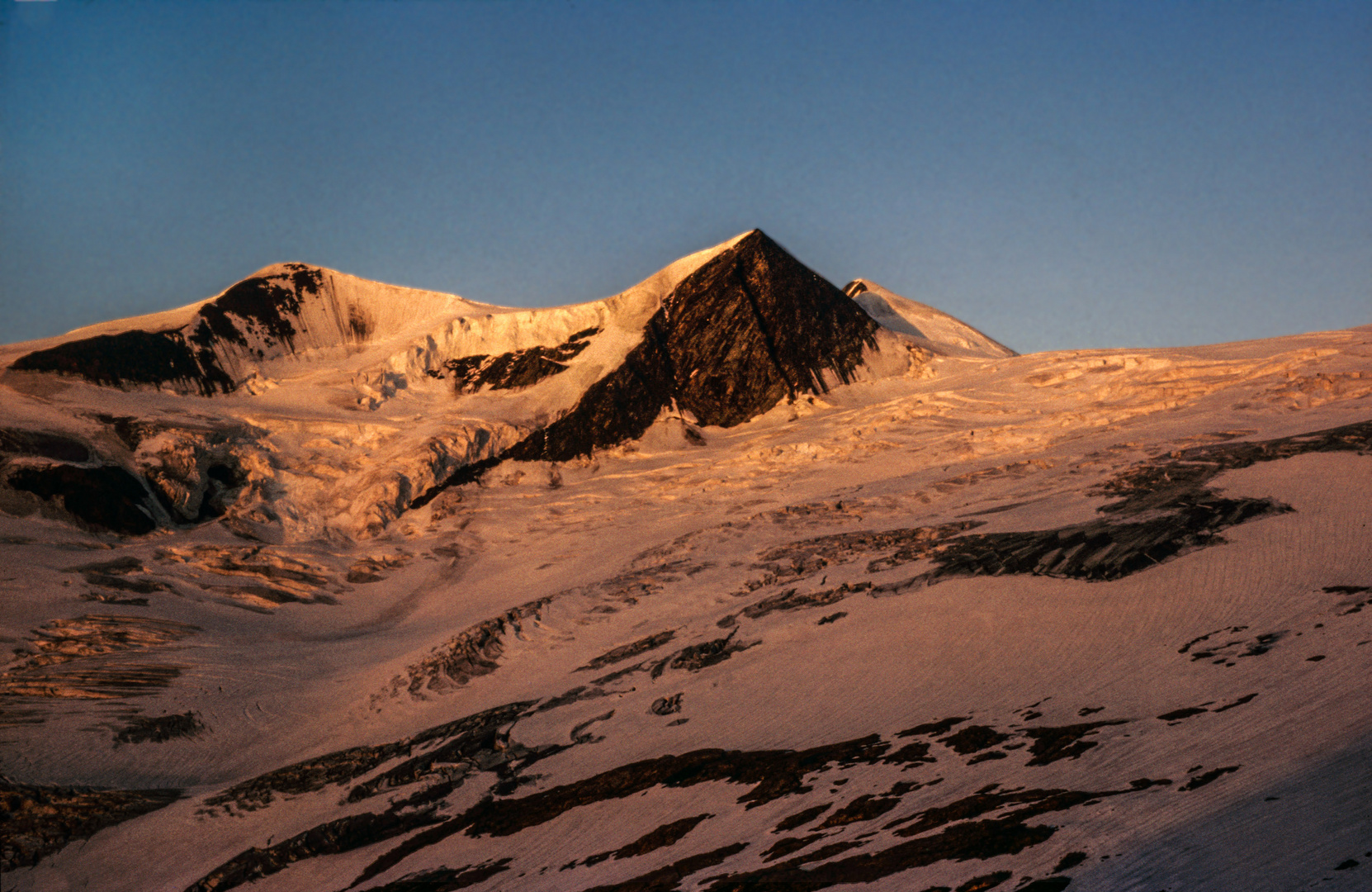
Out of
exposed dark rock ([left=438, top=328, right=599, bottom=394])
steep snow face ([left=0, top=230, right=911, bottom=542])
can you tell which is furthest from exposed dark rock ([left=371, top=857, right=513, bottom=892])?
exposed dark rock ([left=438, top=328, right=599, bottom=394])

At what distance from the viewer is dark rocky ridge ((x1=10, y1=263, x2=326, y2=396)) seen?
9719 cm

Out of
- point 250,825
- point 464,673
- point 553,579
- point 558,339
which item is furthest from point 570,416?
point 250,825

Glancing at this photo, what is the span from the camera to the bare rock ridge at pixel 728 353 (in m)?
102

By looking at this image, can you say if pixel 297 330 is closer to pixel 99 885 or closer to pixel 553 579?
pixel 553 579

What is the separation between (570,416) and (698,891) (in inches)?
3110

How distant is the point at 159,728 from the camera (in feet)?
175

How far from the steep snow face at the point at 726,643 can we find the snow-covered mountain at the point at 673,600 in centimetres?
24

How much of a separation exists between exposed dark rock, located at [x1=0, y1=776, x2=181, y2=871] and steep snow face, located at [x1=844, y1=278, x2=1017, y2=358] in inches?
3602

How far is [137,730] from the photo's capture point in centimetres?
5269

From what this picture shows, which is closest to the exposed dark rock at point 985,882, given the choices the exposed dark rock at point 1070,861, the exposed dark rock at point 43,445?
the exposed dark rock at point 1070,861

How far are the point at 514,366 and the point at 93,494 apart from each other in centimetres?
4275

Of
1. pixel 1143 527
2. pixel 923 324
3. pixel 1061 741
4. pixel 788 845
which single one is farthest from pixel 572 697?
pixel 923 324

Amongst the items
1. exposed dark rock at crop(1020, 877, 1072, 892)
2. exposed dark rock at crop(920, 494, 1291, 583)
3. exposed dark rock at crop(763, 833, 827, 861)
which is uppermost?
exposed dark rock at crop(920, 494, 1291, 583)

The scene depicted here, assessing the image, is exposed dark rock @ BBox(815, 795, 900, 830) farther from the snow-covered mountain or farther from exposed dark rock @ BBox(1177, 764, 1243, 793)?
exposed dark rock @ BBox(1177, 764, 1243, 793)
